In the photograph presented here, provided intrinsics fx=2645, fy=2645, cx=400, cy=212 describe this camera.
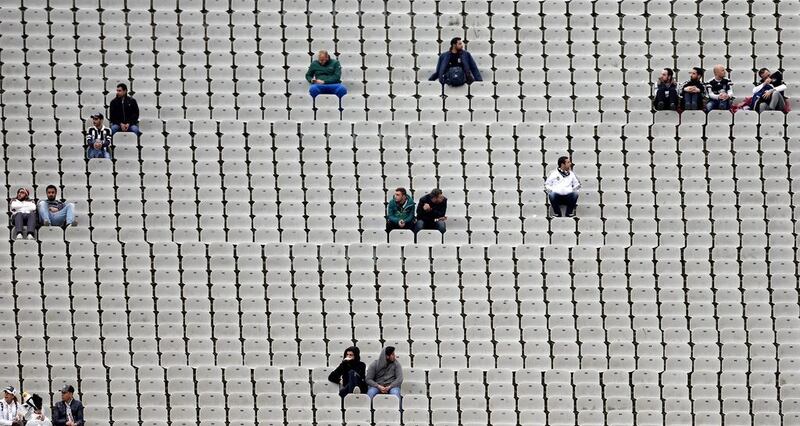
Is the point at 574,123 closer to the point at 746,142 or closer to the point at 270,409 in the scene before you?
the point at 746,142

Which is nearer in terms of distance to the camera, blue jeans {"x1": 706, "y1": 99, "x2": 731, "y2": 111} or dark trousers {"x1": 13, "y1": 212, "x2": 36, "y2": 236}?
dark trousers {"x1": 13, "y1": 212, "x2": 36, "y2": 236}

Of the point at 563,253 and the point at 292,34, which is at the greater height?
the point at 292,34

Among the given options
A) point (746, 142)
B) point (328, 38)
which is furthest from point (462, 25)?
point (746, 142)

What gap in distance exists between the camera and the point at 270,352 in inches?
1118

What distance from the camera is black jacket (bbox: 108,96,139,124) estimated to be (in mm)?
29438

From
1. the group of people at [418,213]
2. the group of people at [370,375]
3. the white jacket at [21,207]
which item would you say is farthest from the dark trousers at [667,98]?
the white jacket at [21,207]

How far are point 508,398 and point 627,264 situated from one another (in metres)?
2.05

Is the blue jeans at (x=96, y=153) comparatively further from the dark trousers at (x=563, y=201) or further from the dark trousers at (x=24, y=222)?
the dark trousers at (x=563, y=201)

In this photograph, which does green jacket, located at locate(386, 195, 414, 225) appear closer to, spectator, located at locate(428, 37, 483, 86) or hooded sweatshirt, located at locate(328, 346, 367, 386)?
hooded sweatshirt, located at locate(328, 346, 367, 386)

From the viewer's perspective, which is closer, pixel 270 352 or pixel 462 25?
pixel 270 352

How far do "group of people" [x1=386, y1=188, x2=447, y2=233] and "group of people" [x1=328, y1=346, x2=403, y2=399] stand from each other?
5.30 feet

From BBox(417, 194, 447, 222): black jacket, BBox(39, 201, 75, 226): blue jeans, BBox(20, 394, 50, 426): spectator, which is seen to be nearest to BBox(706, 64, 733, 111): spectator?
BBox(417, 194, 447, 222): black jacket

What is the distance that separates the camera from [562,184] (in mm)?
28875

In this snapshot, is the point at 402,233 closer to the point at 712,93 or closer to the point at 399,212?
the point at 399,212
